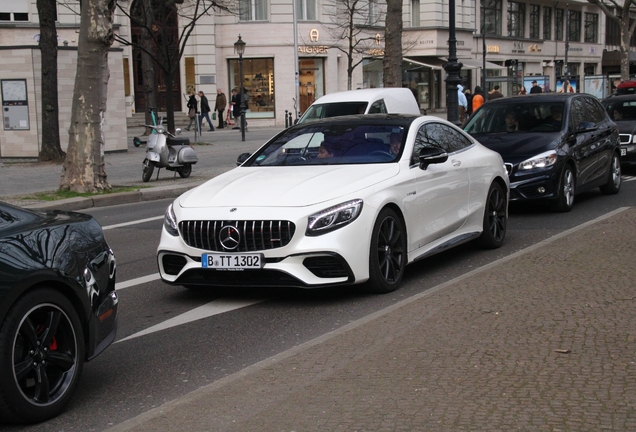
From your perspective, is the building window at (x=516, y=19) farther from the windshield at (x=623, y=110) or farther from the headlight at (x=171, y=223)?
the headlight at (x=171, y=223)

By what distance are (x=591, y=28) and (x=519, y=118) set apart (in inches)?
2935

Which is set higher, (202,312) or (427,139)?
(427,139)

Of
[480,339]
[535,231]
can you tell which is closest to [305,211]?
[480,339]

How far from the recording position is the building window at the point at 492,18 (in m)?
66.4

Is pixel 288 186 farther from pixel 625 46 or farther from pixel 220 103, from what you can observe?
pixel 625 46

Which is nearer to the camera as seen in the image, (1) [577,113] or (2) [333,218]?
(2) [333,218]

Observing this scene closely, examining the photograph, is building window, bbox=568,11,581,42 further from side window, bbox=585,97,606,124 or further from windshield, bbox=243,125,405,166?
windshield, bbox=243,125,405,166

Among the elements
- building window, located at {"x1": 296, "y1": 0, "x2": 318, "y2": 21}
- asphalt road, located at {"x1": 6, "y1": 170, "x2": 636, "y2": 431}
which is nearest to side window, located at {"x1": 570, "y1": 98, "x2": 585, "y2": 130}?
asphalt road, located at {"x1": 6, "y1": 170, "x2": 636, "y2": 431}

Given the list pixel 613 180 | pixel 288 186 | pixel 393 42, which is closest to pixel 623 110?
pixel 613 180

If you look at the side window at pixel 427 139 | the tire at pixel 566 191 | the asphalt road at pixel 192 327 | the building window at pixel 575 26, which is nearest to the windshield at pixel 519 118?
the tire at pixel 566 191

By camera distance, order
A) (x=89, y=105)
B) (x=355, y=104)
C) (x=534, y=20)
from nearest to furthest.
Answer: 1. (x=89, y=105)
2. (x=355, y=104)
3. (x=534, y=20)

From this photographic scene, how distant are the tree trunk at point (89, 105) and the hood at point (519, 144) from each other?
23.3ft

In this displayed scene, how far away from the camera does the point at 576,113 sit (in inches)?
545

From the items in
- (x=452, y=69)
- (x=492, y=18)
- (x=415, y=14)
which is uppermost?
(x=492, y=18)
